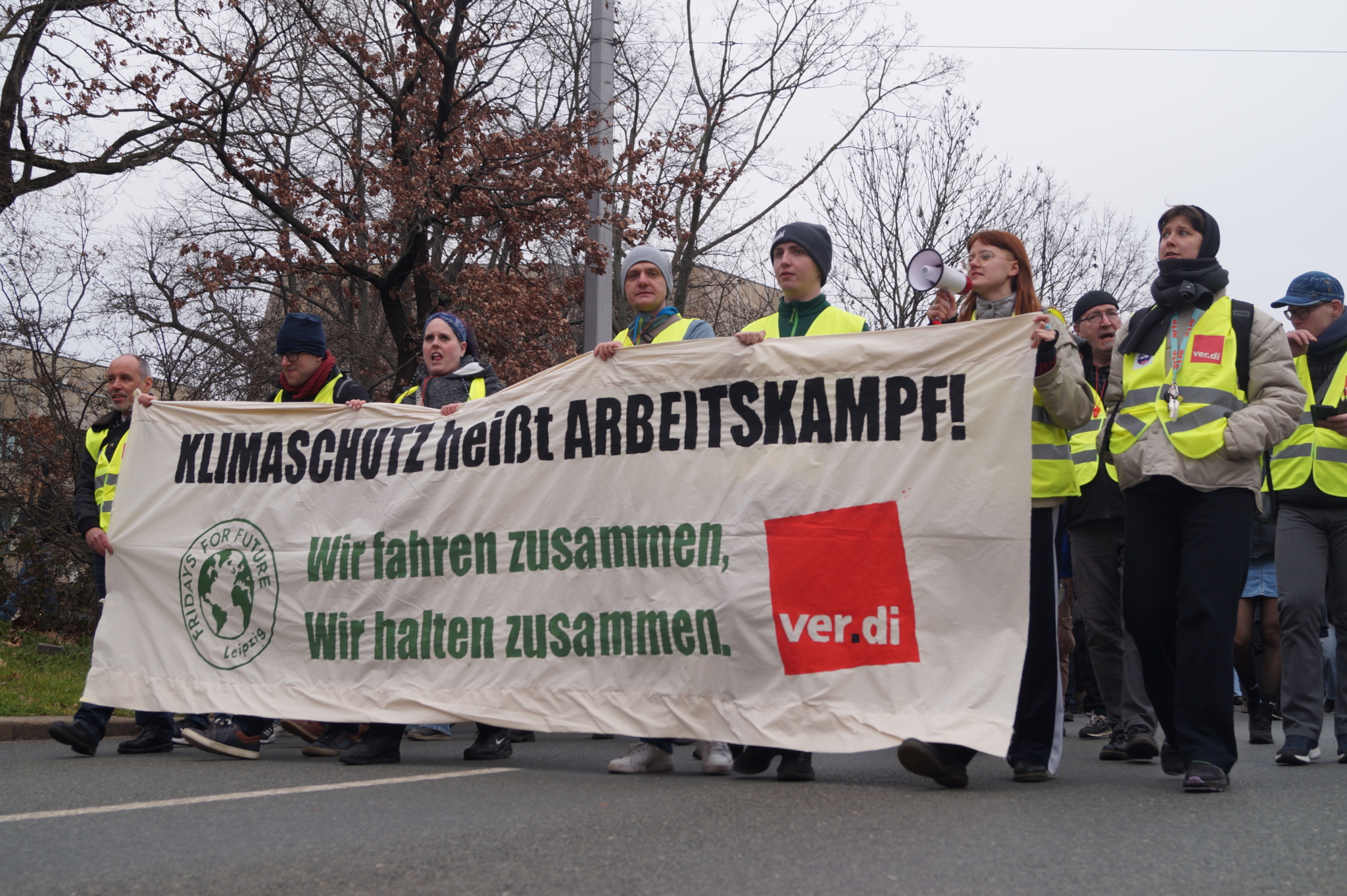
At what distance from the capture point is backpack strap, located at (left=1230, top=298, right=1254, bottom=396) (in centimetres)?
491

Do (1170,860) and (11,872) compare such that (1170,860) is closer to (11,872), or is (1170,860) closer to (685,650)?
(685,650)

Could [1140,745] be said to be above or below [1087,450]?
below

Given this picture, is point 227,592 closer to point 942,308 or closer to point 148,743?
point 148,743

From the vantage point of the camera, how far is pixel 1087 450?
709cm

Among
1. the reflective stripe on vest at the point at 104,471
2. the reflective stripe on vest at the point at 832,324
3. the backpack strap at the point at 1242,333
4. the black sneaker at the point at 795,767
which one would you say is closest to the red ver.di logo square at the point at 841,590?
the black sneaker at the point at 795,767

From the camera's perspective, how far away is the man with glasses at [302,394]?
628 cm

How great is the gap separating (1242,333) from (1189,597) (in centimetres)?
106

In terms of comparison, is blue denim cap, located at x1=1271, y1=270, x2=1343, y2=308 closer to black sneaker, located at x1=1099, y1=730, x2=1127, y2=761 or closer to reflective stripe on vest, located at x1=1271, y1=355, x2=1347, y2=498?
reflective stripe on vest, located at x1=1271, y1=355, x2=1347, y2=498

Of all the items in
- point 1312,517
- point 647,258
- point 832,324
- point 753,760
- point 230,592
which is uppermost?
point 647,258

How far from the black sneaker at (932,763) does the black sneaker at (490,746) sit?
2.36 m

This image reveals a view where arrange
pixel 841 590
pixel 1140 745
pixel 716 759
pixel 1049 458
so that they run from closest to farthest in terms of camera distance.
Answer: pixel 841 590 → pixel 1049 458 → pixel 716 759 → pixel 1140 745

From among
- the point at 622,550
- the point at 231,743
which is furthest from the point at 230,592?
the point at 622,550

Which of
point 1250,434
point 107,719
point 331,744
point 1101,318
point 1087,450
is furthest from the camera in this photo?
point 1101,318

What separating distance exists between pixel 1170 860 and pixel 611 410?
3.18 m
